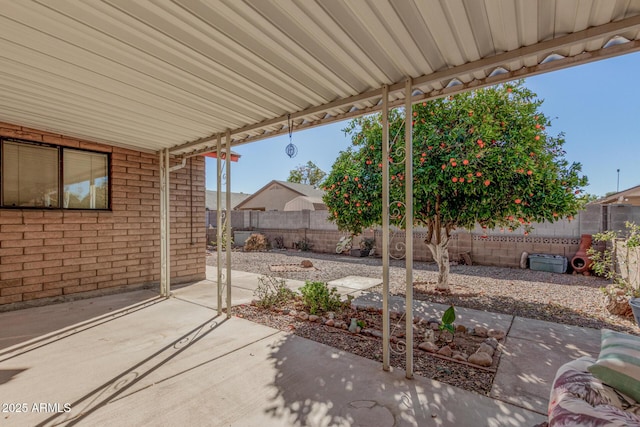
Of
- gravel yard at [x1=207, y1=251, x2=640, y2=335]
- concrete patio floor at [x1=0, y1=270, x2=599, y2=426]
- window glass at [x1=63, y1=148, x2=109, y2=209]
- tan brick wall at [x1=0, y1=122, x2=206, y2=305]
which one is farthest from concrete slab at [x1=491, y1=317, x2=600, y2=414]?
window glass at [x1=63, y1=148, x2=109, y2=209]

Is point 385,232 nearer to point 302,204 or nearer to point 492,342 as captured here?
point 492,342

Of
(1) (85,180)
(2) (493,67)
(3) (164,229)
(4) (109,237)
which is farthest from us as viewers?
(3) (164,229)

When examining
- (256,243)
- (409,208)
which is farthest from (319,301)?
(256,243)

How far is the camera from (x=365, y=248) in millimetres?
10188

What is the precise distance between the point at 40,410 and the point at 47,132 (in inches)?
161

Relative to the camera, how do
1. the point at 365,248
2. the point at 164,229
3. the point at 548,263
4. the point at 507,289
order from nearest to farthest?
the point at 164,229 < the point at 507,289 < the point at 548,263 < the point at 365,248

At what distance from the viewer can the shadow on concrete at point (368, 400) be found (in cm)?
191

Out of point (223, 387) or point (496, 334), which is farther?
point (496, 334)

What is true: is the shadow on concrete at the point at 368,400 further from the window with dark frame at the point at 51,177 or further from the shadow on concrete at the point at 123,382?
the window with dark frame at the point at 51,177

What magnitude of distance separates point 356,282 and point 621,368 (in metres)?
5.00

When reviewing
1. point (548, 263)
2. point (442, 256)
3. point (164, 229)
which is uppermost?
point (164, 229)

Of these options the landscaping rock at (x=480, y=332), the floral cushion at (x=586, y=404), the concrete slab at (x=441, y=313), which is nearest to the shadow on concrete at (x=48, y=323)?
the concrete slab at (x=441, y=313)

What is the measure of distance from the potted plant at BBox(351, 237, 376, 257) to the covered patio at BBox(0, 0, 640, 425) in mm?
7248

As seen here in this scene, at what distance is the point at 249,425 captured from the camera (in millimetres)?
1878
